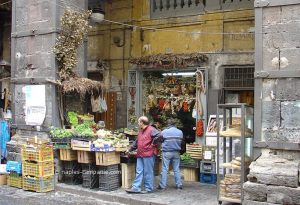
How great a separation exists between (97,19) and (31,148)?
4.86 meters

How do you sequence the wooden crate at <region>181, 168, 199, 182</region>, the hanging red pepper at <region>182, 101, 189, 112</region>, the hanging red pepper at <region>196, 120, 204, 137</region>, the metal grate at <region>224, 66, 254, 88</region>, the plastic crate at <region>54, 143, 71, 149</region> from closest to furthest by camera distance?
the plastic crate at <region>54, 143, 71, 149</region>, the wooden crate at <region>181, 168, 199, 182</region>, the metal grate at <region>224, 66, 254, 88</region>, the hanging red pepper at <region>196, 120, 204, 137</region>, the hanging red pepper at <region>182, 101, 189, 112</region>

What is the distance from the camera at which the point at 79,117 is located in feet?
38.8

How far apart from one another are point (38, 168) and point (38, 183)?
0.39 m

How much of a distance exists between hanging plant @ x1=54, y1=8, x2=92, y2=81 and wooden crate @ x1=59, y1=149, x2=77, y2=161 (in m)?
1.93

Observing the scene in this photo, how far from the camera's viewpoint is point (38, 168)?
10.6 m

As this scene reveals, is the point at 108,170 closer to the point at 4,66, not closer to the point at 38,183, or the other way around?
the point at 38,183

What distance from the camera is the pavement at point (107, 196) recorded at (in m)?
9.41

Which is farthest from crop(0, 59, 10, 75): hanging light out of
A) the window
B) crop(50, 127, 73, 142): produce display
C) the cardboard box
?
the window

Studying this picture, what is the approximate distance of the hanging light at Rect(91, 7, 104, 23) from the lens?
13456 mm

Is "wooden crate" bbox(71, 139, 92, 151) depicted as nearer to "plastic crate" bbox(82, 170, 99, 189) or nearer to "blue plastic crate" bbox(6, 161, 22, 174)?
"plastic crate" bbox(82, 170, 99, 189)

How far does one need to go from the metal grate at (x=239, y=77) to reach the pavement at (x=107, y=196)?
9.85ft

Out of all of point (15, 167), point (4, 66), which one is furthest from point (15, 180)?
point (4, 66)

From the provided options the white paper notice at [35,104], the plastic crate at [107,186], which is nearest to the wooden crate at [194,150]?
the plastic crate at [107,186]

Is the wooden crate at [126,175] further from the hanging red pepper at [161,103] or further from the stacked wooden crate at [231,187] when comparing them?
the hanging red pepper at [161,103]
